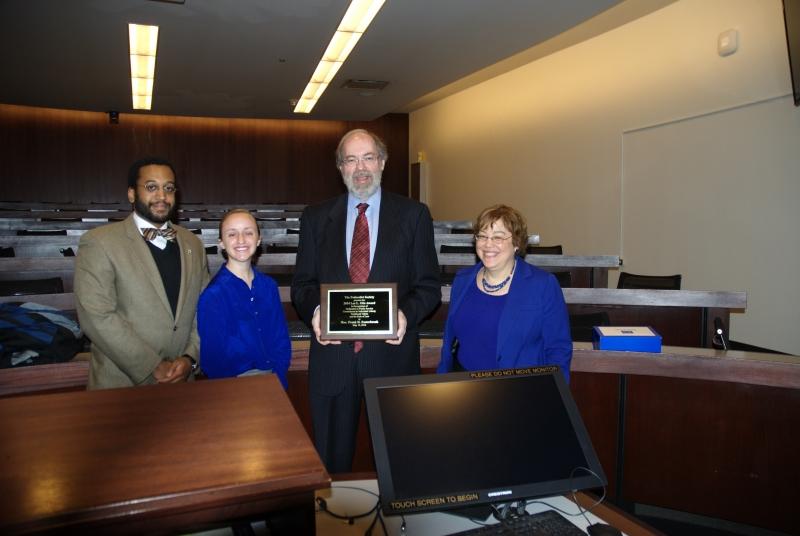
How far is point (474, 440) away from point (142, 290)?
1470mm

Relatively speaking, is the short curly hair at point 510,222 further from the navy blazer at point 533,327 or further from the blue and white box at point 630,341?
the blue and white box at point 630,341

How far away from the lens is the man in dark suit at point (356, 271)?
226 centimetres

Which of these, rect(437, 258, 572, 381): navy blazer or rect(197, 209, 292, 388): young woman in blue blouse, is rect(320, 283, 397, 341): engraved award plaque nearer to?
rect(197, 209, 292, 388): young woman in blue blouse

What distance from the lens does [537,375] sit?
1335 mm

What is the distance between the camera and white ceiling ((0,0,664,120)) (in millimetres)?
6258

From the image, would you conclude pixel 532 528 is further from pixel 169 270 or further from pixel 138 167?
pixel 138 167

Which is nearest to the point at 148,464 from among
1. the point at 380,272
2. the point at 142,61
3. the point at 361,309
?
the point at 361,309

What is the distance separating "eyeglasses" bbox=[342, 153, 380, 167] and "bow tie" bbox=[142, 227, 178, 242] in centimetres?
74

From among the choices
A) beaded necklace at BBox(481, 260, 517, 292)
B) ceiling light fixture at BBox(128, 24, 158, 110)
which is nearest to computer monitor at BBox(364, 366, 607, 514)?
beaded necklace at BBox(481, 260, 517, 292)

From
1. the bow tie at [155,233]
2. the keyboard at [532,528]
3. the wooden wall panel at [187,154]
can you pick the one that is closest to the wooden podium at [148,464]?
the keyboard at [532,528]

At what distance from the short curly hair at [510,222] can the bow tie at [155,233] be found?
120 centimetres

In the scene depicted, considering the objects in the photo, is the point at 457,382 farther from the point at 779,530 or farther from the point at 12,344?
the point at 779,530

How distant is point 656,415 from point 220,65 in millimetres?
8083

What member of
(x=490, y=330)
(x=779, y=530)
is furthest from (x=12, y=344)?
(x=779, y=530)
